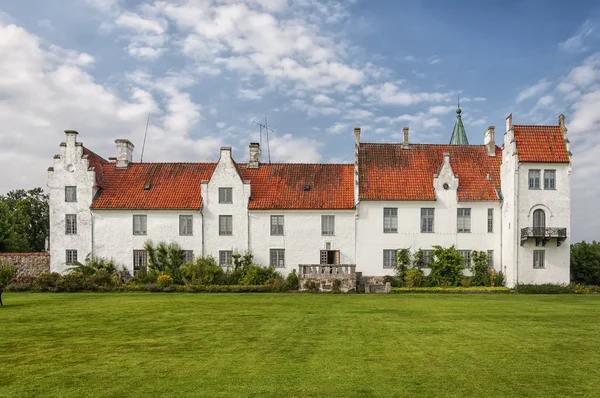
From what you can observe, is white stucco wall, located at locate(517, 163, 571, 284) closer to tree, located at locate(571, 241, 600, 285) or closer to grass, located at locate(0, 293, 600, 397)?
tree, located at locate(571, 241, 600, 285)

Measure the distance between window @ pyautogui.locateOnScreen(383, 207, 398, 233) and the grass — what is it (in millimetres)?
16111

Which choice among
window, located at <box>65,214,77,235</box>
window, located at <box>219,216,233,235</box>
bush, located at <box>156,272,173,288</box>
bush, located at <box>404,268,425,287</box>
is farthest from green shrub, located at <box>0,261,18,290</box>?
bush, located at <box>404,268,425,287</box>

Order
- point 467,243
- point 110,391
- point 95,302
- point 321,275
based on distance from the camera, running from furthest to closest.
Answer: point 467,243 < point 321,275 < point 95,302 < point 110,391

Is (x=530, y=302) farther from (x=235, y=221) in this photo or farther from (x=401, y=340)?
(x=235, y=221)

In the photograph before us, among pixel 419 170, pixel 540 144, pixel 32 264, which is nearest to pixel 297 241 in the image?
pixel 419 170

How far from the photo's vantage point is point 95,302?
77.3ft

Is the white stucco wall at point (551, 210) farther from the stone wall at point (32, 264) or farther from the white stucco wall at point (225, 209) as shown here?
the stone wall at point (32, 264)

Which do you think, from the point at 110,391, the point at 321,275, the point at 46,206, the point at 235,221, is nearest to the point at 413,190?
the point at 321,275

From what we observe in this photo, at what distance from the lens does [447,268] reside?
34844 millimetres

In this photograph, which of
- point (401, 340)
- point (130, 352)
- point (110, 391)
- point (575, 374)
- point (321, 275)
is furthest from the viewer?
point (321, 275)

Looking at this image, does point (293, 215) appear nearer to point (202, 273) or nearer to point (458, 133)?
point (202, 273)

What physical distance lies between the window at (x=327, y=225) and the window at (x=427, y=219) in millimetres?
6542

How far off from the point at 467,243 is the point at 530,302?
11.6m

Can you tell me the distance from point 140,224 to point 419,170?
69.6ft
